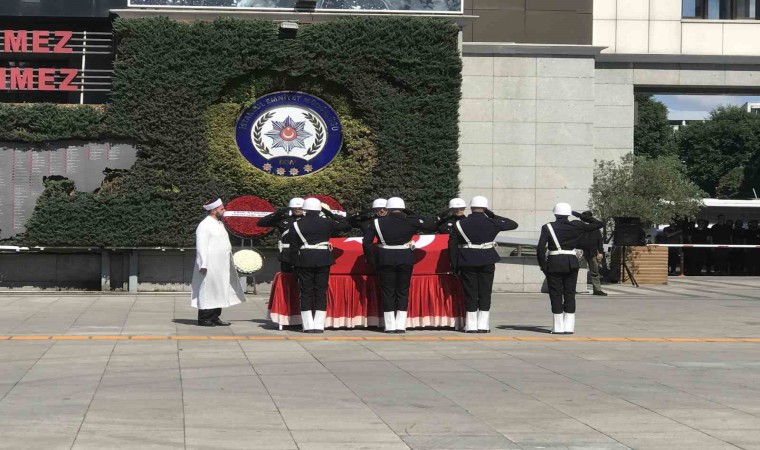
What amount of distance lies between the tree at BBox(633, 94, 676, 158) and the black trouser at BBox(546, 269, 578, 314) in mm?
72422

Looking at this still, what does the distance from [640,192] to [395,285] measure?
53.0ft

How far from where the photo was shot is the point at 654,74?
107 feet

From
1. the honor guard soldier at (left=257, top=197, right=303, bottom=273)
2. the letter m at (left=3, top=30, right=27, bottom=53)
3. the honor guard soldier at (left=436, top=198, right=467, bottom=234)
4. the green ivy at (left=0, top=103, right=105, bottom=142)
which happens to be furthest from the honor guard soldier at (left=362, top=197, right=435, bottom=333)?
the letter m at (left=3, top=30, right=27, bottom=53)

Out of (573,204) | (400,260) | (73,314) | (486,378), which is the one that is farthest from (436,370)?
(573,204)

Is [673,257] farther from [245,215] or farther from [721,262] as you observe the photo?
[245,215]

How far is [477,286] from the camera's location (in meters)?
16.5

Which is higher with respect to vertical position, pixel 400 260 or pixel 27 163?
pixel 27 163

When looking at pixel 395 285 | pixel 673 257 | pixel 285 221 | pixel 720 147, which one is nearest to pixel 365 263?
pixel 395 285

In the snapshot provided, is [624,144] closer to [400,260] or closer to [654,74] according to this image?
[654,74]

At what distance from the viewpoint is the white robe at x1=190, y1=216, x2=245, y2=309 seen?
17266mm

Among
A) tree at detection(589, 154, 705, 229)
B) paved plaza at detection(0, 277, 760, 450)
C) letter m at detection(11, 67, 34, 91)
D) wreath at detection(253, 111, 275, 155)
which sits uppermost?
letter m at detection(11, 67, 34, 91)

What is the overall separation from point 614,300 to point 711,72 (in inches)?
434

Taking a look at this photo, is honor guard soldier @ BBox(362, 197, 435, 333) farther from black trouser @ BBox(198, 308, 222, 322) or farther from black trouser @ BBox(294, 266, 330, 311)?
black trouser @ BBox(198, 308, 222, 322)

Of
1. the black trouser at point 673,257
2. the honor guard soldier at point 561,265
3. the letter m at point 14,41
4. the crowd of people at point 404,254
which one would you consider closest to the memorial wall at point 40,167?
the letter m at point 14,41
